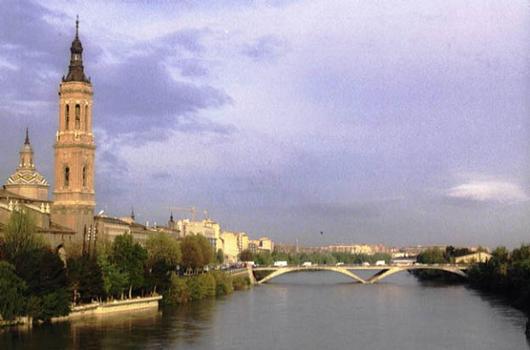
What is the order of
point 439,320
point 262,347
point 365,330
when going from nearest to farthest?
point 262,347 → point 365,330 → point 439,320

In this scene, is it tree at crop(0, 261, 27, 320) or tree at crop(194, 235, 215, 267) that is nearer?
tree at crop(0, 261, 27, 320)

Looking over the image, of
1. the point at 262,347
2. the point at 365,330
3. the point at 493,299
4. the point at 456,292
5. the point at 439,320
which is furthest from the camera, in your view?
the point at 456,292

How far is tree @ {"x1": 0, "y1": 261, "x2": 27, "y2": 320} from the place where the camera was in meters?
26.6

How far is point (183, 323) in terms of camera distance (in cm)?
3170

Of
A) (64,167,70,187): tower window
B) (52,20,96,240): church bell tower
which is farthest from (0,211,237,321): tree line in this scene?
(64,167,70,187): tower window

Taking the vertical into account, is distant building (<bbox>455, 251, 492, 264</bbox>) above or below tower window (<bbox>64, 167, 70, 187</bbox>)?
below

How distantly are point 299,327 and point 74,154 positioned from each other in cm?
1490

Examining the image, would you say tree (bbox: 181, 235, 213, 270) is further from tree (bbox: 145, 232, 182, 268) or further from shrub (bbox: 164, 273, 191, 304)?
shrub (bbox: 164, 273, 191, 304)

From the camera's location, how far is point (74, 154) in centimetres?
4019

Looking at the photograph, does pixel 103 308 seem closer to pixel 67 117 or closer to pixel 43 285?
pixel 43 285

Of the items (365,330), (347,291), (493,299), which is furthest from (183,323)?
(347,291)

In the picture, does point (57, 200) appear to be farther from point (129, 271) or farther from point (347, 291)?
point (347, 291)

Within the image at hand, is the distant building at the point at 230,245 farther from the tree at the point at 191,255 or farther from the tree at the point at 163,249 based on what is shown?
the tree at the point at 163,249

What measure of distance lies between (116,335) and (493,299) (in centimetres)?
2454
